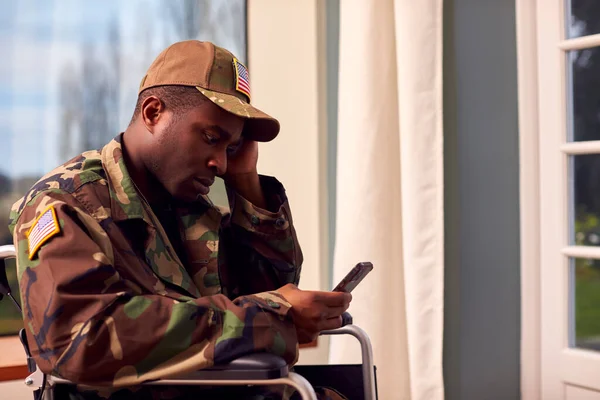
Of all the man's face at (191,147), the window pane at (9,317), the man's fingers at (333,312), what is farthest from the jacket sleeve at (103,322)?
the window pane at (9,317)

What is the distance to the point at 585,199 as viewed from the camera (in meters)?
2.18

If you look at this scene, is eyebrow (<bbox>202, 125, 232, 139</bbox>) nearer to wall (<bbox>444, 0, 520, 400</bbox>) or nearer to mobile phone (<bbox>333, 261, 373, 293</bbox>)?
mobile phone (<bbox>333, 261, 373, 293</bbox>)

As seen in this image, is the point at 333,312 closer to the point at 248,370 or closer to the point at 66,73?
the point at 248,370

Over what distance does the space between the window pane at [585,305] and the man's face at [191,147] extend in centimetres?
133

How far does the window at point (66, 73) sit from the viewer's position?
2.19 metres

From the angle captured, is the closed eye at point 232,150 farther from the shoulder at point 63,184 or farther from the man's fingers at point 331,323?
the man's fingers at point 331,323

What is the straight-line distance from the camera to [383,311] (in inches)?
84.3

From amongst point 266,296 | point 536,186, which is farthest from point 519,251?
point 266,296

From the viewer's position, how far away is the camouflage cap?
118cm

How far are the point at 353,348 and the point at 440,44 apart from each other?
3.04 ft

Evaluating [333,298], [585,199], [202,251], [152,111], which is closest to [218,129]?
[152,111]

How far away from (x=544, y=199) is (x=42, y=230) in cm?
161

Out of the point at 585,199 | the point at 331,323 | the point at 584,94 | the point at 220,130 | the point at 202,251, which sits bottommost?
the point at 331,323

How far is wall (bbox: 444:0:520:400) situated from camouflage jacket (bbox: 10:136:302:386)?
118 cm
